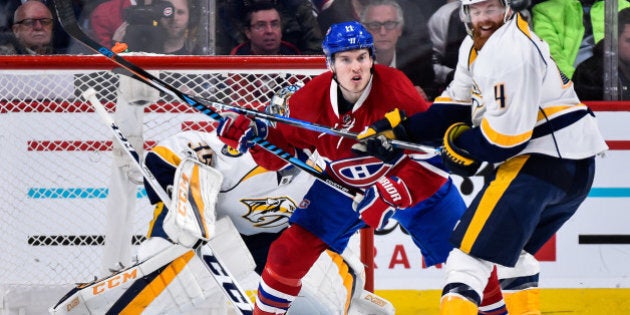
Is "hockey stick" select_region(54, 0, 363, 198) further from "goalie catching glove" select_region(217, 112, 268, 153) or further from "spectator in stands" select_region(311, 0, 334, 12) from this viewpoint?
"spectator in stands" select_region(311, 0, 334, 12)

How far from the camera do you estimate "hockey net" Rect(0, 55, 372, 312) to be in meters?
4.02

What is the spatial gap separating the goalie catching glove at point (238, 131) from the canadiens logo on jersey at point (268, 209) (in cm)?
38

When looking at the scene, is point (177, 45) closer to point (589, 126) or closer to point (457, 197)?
point (457, 197)

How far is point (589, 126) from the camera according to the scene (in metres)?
Answer: 3.13

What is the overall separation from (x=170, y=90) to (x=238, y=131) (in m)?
0.30

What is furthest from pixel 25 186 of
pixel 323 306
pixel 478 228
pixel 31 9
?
pixel 478 228

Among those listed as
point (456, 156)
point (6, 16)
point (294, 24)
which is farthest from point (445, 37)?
point (6, 16)

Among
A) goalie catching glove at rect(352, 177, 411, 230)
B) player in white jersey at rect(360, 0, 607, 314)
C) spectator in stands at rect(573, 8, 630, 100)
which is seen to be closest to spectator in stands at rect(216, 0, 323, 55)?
spectator in stands at rect(573, 8, 630, 100)

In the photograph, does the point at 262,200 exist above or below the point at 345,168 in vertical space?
below

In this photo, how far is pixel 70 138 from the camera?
13.5 ft

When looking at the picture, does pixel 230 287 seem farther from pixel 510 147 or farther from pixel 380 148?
pixel 510 147

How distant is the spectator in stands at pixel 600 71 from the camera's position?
4.42m

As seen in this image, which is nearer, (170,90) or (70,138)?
(170,90)

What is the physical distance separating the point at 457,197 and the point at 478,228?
2.14 feet
